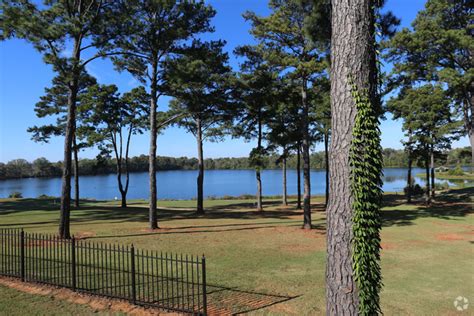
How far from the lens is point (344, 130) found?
4.24 metres

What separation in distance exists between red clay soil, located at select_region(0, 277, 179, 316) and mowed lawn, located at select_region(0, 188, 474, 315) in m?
0.32

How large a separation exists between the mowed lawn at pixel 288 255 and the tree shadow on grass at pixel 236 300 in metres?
0.02

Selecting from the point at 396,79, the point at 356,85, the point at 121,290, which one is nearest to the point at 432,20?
the point at 396,79

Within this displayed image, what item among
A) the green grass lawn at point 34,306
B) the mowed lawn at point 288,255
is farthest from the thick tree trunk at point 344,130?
the green grass lawn at point 34,306

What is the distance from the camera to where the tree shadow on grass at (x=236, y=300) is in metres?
6.86

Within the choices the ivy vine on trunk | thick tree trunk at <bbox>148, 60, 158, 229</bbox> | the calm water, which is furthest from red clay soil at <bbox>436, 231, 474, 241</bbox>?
the calm water

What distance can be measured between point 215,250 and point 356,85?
965 cm

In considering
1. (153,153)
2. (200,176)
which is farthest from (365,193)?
(200,176)

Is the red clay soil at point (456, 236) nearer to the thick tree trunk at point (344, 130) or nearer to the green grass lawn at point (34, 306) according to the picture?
the thick tree trunk at point (344, 130)

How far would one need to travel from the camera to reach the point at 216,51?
17844 millimetres

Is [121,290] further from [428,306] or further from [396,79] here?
[396,79]

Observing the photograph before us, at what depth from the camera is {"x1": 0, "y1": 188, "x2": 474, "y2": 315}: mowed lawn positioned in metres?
7.41

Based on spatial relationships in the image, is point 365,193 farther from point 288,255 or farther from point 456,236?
point 456,236

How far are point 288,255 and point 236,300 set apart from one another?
500 centimetres
